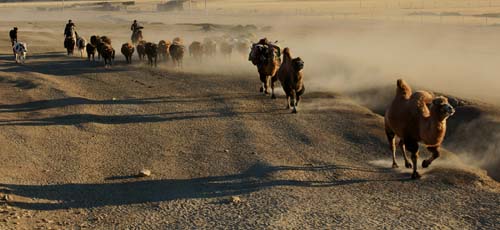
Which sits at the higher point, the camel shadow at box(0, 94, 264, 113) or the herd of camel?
the herd of camel

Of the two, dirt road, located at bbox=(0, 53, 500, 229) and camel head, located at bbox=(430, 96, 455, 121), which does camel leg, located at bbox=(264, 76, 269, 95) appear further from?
camel head, located at bbox=(430, 96, 455, 121)

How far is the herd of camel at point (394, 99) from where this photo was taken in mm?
11250

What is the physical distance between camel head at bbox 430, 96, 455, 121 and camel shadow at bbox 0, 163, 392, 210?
6.35 feet

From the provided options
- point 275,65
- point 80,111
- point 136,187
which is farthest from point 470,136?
point 80,111

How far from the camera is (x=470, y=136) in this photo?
15.4 meters

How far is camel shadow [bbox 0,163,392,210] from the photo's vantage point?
1083cm

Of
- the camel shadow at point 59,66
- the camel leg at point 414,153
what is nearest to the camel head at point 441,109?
the camel leg at point 414,153

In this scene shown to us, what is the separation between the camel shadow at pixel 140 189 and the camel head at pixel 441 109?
6.35 ft

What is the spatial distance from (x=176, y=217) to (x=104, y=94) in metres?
11.8

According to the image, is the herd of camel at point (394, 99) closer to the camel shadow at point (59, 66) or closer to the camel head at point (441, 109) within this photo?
the camel head at point (441, 109)

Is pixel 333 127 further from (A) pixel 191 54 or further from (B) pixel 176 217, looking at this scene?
(A) pixel 191 54

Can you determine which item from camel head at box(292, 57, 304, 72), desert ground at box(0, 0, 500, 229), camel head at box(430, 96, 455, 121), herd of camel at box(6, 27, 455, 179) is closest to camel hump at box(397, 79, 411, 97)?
herd of camel at box(6, 27, 455, 179)

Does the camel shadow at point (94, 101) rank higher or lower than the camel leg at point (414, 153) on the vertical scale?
higher

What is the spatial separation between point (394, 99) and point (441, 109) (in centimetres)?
167
